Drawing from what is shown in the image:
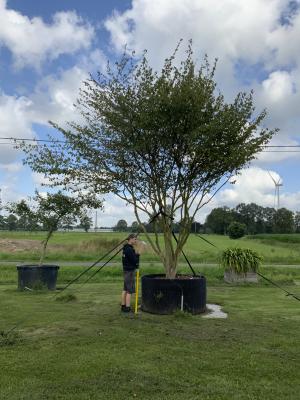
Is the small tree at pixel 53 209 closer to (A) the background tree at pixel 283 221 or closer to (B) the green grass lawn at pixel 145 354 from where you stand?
(B) the green grass lawn at pixel 145 354

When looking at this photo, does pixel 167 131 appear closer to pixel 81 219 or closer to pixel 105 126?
pixel 105 126

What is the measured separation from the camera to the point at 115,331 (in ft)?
26.6

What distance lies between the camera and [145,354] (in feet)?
21.7

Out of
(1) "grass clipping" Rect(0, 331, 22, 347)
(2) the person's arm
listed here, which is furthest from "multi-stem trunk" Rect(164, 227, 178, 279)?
(1) "grass clipping" Rect(0, 331, 22, 347)

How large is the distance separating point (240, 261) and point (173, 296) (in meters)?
7.55

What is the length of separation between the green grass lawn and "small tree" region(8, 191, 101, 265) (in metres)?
4.20

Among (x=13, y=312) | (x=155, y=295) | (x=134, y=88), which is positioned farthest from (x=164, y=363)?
(x=134, y=88)

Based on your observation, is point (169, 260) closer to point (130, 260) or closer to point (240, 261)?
point (130, 260)

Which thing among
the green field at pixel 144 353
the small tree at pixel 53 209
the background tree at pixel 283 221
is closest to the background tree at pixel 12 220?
the small tree at pixel 53 209

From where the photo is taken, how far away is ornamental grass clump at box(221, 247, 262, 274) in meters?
17.1

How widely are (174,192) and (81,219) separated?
5.83m

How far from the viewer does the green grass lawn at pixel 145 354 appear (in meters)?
5.15

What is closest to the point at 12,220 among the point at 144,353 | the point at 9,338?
the point at 9,338

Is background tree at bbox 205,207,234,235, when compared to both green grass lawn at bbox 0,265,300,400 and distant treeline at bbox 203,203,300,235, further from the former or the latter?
green grass lawn at bbox 0,265,300,400
